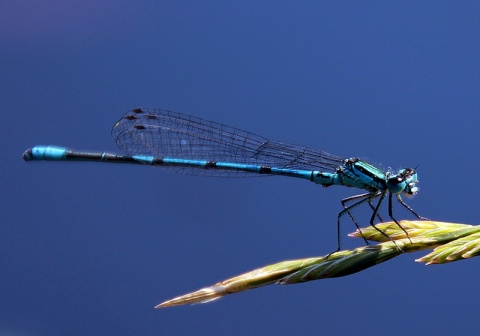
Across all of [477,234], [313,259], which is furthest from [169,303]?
[477,234]

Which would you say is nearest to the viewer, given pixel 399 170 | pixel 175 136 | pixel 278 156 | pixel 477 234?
pixel 477 234

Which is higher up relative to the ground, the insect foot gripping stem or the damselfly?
the damselfly

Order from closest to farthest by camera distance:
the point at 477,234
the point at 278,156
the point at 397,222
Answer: the point at 477,234 < the point at 397,222 < the point at 278,156

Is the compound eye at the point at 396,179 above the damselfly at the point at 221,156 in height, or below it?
below

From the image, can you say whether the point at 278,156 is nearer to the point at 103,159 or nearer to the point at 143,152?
the point at 143,152

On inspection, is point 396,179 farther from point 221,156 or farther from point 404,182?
point 221,156

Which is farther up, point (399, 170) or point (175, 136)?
point (175, 136)

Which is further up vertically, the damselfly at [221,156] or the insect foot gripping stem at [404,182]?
the damselfly at [221,156]

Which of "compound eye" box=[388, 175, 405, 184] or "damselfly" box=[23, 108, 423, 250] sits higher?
→ "damselfly" box=[23, 108, 423, 250]
